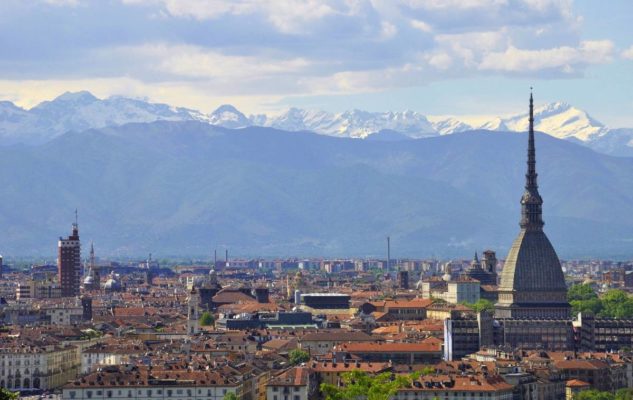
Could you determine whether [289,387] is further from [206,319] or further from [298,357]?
[206,319]

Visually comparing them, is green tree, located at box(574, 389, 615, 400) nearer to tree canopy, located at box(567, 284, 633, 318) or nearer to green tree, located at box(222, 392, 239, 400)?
green tree, located at box(222, 392, 239, 400)

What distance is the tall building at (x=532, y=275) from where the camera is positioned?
159625 mm

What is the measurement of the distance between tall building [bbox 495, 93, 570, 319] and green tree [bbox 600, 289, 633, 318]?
1072 cm

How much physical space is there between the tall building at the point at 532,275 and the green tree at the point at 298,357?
32.7 meters

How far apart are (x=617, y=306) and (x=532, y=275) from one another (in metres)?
20.5

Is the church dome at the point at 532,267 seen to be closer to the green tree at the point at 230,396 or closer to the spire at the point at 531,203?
the spire at the point at 531,203

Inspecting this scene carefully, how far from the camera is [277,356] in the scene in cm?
12556

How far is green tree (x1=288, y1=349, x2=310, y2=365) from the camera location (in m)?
122

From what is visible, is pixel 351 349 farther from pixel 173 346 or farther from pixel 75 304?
pixel 75 304

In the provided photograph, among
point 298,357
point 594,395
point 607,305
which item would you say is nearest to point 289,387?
point 594,395

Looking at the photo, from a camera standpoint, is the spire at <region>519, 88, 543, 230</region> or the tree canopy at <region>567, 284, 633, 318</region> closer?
the spire at <region>519, 88, 543, 230</region>

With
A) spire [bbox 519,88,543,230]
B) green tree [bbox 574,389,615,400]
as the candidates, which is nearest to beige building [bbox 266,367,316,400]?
green tree [bbox 574,389,615,400]

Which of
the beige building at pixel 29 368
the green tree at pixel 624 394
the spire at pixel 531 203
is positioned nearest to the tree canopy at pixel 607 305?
the spire at pixel 531 203

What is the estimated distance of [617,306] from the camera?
597ft
